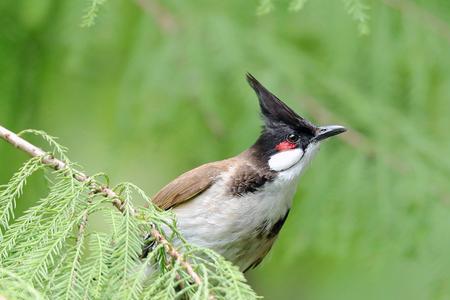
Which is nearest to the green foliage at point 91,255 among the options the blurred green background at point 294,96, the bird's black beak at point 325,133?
the bird's black beak at point 325,133

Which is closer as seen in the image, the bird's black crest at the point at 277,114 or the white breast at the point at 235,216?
the white breast at the point at 235,216

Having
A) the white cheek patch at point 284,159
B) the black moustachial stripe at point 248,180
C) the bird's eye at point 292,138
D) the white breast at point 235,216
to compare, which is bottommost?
the white breast at point 235,216

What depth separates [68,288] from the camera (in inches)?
77.5

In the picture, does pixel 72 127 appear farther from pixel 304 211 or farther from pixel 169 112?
pixel 304 211

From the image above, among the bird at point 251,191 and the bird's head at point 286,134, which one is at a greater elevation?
the bird's head at point 286,134

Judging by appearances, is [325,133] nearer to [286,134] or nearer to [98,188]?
[286,134]

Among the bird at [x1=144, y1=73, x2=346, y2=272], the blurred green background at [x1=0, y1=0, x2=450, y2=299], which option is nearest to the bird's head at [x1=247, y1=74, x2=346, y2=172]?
the bird at [x1=144, y1=73, x2=346, y2=272]

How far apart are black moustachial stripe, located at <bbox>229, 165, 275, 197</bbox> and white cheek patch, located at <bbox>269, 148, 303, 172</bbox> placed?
4cm

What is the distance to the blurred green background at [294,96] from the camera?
4.84 meters

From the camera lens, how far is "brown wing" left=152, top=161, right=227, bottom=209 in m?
3.56

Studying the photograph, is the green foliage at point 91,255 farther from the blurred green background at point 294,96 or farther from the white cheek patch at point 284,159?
the blurred green background at point 294,96

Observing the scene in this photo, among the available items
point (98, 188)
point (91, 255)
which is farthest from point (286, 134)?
point (91, 255)

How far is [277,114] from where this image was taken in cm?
370

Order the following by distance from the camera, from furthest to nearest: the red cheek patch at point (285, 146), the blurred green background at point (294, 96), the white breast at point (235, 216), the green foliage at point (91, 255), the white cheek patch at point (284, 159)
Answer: the blurred green background at point (294, 96), the red cheek patch at point (285, 146), the white cheek patch at point (284, 159), the white breast at point (235, 216), the green foliage at point (91, 255)
